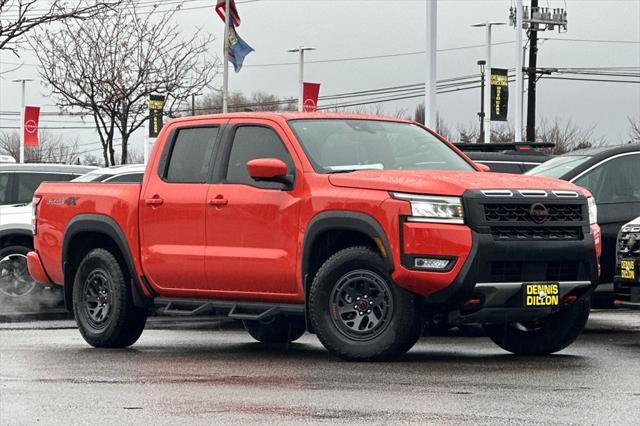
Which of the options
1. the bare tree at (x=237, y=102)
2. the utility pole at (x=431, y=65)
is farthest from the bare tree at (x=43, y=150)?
the utility pole at (x=431, y=65)

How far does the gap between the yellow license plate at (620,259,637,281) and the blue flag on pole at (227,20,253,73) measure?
86.9ft

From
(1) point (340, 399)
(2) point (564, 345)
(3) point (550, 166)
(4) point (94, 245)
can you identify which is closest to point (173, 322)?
(4) point (94, 245)

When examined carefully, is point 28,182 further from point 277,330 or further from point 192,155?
point 192,155

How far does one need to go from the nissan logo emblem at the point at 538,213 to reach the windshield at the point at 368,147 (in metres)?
1.17

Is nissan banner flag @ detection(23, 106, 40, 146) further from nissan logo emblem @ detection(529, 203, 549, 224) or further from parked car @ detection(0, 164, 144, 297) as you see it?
nissan logo emblem @ detection(529, 203, 549, 224)

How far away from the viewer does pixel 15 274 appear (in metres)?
18.3

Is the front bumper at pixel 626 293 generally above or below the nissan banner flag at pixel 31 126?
below

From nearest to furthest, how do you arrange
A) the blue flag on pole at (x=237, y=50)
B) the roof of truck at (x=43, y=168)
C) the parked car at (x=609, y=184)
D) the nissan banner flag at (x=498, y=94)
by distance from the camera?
the parked car at (x=609, y=184)
the roof of truck at (x=43, y=168)
the blue flag on pole at (x=237, y=50)
the nissan banner flag at (x=498, y=94)

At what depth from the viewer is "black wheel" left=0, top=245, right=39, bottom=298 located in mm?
18250

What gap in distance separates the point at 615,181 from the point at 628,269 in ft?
7.58

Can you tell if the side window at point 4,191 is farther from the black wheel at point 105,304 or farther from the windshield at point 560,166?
the windshield at point 560,166

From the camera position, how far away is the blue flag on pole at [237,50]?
38375 millimetres

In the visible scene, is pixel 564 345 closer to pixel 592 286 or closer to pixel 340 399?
pixel 592 286

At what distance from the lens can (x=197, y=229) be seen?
12.4 m
